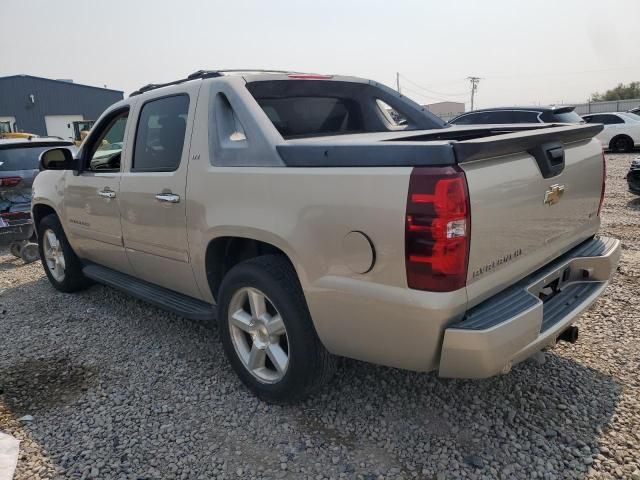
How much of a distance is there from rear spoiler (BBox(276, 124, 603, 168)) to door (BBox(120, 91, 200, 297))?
98 centimetres

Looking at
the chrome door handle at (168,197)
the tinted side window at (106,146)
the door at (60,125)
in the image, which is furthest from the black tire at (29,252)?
the door at (60,125)

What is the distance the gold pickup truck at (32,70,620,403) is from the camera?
215 centimetres

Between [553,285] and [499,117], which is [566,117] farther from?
[553,285]

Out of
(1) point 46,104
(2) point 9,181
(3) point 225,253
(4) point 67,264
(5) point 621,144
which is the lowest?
(5) point 621,144

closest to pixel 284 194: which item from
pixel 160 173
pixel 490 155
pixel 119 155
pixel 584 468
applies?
pixel 490 155

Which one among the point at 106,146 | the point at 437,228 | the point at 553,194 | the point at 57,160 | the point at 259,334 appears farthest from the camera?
the point at 106,146

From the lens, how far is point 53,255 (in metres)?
5.34

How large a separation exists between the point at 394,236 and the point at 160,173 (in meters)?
1.93

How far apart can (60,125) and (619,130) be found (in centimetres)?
4236

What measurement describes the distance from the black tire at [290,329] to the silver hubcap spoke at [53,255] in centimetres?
301

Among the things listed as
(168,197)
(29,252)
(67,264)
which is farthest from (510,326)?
(29,252)

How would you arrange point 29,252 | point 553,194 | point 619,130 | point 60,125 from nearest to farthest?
1. point 553,194
2. point 29,252
3. point 619,130
4. point 60,125

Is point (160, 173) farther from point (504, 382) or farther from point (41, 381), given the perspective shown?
point (504, 382)

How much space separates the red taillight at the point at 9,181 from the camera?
723cm
